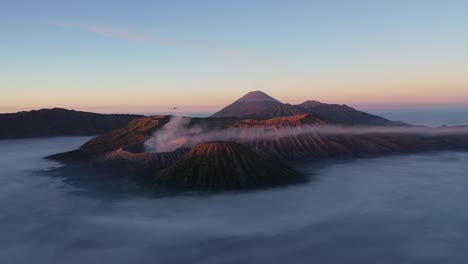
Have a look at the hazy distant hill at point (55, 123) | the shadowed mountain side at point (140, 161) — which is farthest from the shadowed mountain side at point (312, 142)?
the hazy distant hill at point (55, 123)

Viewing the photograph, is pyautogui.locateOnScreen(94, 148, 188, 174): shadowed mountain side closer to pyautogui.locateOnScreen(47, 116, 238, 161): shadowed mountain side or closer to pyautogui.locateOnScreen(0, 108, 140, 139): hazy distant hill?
pyautogui.locateOnScreen(47, 116, 238, 161): shadowed mountain side

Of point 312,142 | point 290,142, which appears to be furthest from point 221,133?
point 312,142

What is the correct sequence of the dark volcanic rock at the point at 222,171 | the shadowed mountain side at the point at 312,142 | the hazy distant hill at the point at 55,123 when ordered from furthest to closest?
the hazy distant hill at the point at 55,123 → the shadowed mountain side at the point at 312,142 → the dark volcanic rock at the point at 222,171

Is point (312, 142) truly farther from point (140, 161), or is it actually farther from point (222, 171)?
point (140, 161)

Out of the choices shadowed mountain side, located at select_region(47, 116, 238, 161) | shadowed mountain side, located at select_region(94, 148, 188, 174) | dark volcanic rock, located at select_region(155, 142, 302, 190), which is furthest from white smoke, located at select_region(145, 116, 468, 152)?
dark volcanic rock, located at select_region(155, 142, 302, 190)

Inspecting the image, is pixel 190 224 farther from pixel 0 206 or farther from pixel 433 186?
pixel 433 186

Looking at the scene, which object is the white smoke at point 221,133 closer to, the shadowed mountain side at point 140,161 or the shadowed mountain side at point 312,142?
the shadowed mountain side at point 312,142

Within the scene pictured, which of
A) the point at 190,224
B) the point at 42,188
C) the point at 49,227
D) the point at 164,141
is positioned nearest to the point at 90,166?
the point at 42,188
